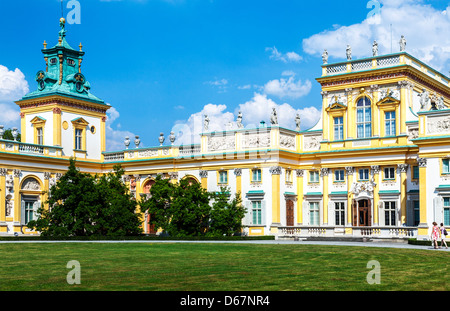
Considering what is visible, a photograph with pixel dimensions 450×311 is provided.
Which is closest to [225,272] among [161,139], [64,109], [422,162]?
[422,162]

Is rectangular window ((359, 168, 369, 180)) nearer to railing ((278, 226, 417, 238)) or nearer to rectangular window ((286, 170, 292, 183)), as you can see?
railing ((278, 226, 417, 238))

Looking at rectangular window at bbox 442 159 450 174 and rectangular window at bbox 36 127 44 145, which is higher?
rectangular window at bbox 36 127 44 145

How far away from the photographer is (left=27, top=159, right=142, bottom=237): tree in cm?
4547

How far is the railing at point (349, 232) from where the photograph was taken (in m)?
40.9

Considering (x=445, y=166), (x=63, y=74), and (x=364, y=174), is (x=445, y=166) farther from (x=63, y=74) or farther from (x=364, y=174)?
(x=63, y=74)

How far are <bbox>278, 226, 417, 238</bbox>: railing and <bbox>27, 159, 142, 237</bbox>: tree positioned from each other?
11.6 metres

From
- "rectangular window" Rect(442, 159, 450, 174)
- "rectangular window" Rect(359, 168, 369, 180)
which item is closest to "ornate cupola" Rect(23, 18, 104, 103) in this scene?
"rectangular window" Rect(359, 168, 369, 180)

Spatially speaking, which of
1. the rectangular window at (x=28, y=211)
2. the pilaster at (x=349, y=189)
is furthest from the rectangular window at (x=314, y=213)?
the rectangular window at (x=28, y=211)

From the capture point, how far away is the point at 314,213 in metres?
50.0

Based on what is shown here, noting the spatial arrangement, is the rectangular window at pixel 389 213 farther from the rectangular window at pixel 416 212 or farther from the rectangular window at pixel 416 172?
the rectangular window at pixel 416 172

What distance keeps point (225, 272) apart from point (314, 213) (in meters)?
32.3

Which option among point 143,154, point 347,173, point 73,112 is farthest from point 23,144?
point 347,173
